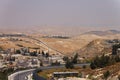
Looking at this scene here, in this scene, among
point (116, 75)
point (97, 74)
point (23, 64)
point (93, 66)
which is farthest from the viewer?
point (23, 64)

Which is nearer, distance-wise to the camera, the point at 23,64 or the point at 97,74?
the point at 97,74

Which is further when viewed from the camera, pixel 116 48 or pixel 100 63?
pixel 116 48

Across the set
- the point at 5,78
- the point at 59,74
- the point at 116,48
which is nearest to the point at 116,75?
the point at 59,74

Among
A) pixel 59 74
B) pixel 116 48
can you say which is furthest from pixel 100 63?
pixel 116 48

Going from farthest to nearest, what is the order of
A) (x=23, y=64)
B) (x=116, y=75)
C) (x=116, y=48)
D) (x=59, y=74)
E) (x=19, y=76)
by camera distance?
1. (x=23, y=64)
2. (x=116, y=48)
3. (x=19, y=76)
4. (x=59, y=74)
5. (x=116, y=75)

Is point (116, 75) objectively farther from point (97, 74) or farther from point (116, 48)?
point (116, 48)

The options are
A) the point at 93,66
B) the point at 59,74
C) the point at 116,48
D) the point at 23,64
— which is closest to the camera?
the point at 59,74

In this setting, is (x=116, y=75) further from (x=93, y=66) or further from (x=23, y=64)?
(x=23, y=64)

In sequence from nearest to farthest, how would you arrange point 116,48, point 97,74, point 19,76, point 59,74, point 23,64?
1. point 97,74
2. point 59,74
3. point 19,76
4. point 116,48
5. point 23,64

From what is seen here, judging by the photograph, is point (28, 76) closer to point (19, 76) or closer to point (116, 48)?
point (19, 76)
